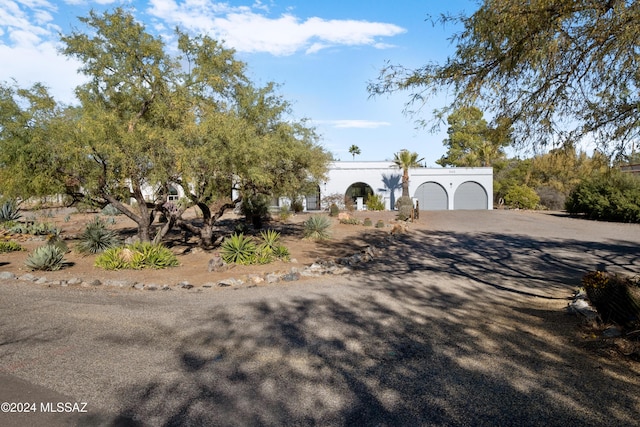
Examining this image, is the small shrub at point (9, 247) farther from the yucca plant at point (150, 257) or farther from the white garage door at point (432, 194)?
the white garage door at point (432, 194)

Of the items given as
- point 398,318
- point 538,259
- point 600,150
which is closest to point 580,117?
point 600,150

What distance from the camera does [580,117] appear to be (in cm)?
712

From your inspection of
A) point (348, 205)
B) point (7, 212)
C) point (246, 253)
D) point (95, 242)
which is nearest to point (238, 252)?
point (246, 253)

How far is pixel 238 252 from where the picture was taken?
12.3m

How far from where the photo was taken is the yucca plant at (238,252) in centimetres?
1228

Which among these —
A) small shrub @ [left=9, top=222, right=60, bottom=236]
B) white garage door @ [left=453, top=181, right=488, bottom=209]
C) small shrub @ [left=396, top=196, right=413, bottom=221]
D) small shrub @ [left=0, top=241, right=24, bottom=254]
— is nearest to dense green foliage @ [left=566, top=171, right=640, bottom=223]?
small shrub @ [left=396, top=196, right=413, bottom=221]

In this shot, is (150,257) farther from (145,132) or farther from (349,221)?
(349,221)

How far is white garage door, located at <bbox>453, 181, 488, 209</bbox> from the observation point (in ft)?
124

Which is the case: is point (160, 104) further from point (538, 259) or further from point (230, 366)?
point (538, 259)

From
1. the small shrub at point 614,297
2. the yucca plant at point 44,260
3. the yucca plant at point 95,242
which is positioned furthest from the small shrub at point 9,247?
the small shrub at point 614,297

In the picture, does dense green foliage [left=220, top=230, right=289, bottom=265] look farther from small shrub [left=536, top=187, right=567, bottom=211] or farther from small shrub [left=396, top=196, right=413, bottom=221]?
small shrub [left=536, top=187, right=567, bottom=211]

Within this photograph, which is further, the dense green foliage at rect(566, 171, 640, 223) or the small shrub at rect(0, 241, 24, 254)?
the dense green foliage at rect(566, 171, 640, 223)

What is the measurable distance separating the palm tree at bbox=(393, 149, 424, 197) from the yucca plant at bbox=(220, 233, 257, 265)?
2223 centimetres

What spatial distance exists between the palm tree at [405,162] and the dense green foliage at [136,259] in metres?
23.8
